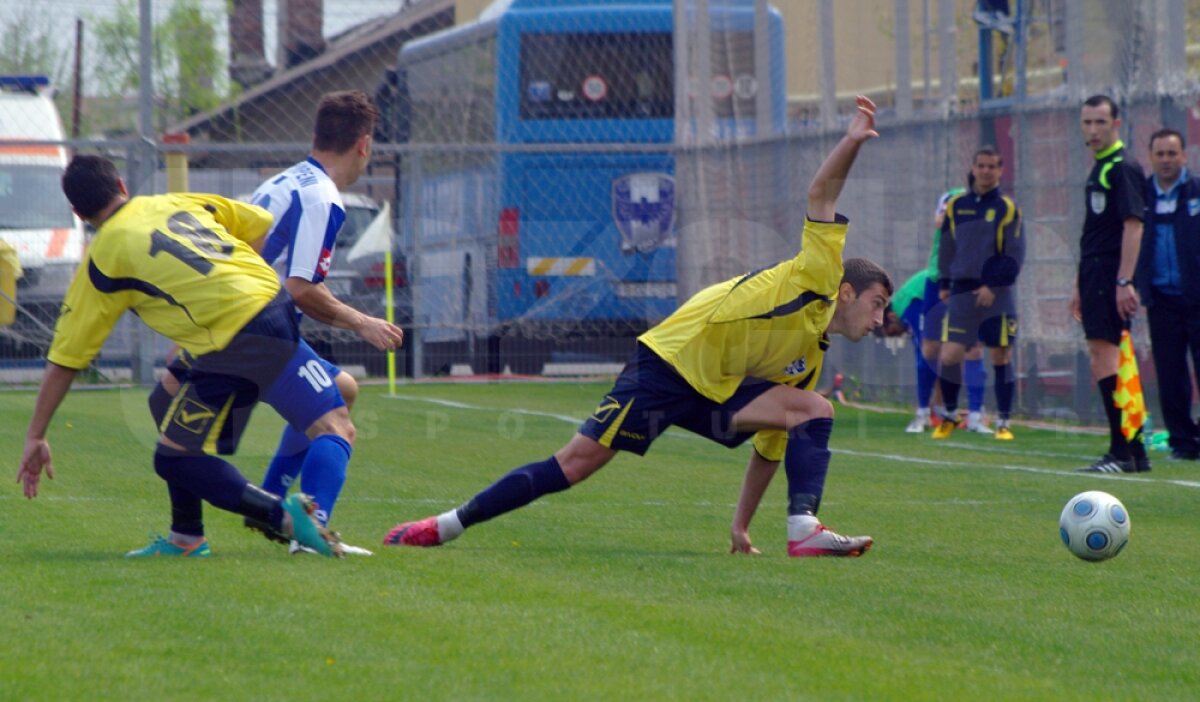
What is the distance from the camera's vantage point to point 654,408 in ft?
20.9

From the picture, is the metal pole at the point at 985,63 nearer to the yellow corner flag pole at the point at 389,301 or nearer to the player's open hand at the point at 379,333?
the yellow corner flag pole at the point at 389,301

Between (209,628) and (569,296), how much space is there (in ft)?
45.2

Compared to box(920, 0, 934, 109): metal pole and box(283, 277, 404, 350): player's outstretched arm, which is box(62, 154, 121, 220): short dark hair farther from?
box(920, 0, 934, 109): metal pole

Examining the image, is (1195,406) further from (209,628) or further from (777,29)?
(209,628)

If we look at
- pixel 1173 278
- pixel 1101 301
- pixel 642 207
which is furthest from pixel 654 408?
pixel 642 207

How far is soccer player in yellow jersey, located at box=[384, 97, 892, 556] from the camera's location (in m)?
6.35

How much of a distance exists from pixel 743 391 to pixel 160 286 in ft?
7.04

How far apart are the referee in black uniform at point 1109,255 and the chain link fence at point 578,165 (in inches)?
154

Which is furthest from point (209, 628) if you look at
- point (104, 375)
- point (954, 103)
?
point (104, 375)

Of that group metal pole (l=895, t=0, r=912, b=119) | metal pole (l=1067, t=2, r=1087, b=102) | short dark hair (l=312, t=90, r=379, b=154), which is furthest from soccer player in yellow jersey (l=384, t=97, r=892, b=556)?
metal pole (l=895, t=0, r=912, b=119)

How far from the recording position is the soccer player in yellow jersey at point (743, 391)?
6.35 m

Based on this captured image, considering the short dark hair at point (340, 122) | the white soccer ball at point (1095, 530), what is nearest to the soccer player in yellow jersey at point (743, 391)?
the white soccer ball at point (1095, 530)

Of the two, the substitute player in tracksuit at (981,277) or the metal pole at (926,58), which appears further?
the metal pole at (926,58)

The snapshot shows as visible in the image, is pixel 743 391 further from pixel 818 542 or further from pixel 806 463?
pixel 818 542
